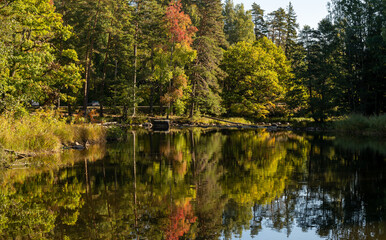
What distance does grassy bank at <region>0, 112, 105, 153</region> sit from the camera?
16.0 meters

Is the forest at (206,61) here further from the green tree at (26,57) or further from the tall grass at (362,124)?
the green tree at (26,57)

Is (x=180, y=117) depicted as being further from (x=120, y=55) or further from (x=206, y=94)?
(x=120, y=55)

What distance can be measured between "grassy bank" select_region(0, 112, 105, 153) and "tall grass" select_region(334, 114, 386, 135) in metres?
23.9

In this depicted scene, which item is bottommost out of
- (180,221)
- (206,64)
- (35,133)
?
(180,221)

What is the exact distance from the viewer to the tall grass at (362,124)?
30.6 metres

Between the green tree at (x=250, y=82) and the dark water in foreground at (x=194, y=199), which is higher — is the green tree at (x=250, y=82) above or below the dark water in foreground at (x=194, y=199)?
above

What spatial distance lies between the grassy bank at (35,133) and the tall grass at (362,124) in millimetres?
23918

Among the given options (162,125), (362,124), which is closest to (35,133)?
(162,125)

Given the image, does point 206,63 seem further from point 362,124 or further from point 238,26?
point 238,26

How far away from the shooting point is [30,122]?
18125mm

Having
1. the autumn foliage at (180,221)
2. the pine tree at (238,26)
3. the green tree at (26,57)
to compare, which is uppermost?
the pine tree at (238,26)

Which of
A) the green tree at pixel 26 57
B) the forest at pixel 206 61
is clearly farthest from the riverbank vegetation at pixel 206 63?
the green tree at pixel 26 57

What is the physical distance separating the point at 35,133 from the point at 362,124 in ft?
90.3

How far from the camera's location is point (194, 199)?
384 inches
